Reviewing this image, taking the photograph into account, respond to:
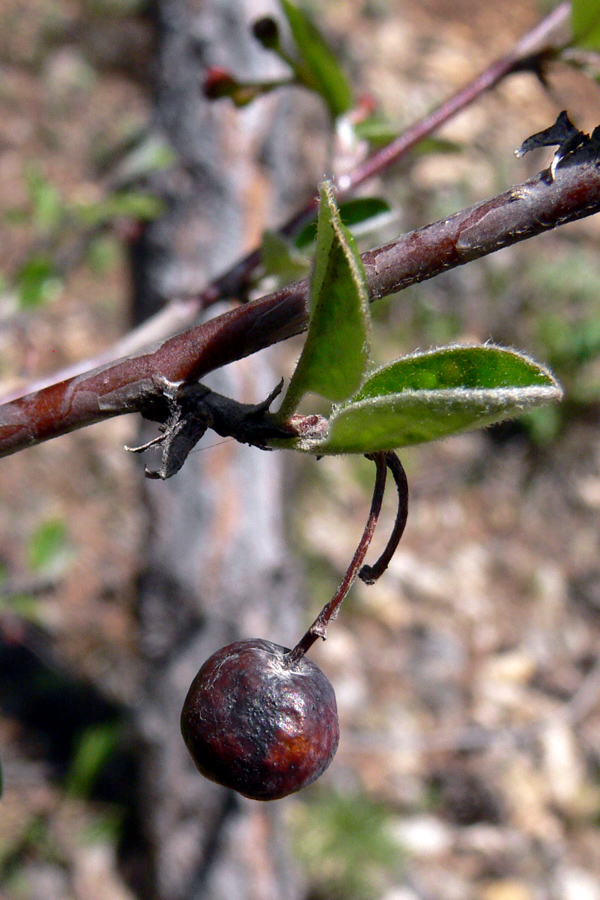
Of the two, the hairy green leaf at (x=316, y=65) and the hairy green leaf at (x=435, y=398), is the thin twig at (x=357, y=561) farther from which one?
the hairy green leaf at (x=316, y=65)

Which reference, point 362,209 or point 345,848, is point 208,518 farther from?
point 362,209

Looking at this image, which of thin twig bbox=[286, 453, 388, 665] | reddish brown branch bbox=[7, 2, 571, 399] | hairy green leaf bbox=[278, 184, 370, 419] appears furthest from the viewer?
reddish brown branch bbox=[7, 2, 571, 399]

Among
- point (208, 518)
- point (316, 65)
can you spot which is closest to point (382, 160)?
point (316, 65)

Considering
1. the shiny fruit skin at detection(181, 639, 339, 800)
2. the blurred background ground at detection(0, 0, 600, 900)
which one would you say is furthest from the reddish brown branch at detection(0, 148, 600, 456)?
the blurred background ground at detection(0, 0, 600, 900)

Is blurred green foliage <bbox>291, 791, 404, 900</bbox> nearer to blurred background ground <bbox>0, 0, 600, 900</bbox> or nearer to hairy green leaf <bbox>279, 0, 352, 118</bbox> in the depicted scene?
A: blurred background ground <bbox>0, 0, 600, 900</bbox>

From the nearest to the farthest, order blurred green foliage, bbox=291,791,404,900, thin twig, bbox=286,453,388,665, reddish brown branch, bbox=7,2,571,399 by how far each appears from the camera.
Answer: thin twig, bbox=286,453,388,665 → reddish brown branch, bbox=7,2,571,399 → blurred green foliage, bbox=291,791,404,900

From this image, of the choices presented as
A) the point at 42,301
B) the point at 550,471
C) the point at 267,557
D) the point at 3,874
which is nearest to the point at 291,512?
the point at 267,557

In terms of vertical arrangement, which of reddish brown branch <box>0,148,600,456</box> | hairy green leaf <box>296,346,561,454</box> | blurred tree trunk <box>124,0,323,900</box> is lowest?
blurred tree trunk <box>124,0,323,900</box>
